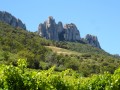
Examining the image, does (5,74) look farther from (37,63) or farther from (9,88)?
(37,63)

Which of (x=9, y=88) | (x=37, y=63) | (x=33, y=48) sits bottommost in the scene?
(x=9, y=88)

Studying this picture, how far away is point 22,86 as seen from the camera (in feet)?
55.9

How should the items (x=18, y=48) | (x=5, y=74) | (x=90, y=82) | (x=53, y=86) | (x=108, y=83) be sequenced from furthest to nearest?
(x=18, y=48)
(x=90, y=82)
(x=108, y=83)
(x=53, y=86)
(x=5, y=74)

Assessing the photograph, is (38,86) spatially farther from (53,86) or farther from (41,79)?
(53,86)

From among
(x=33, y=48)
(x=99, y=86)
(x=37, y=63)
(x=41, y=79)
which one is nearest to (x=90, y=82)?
(x=99, y=86)

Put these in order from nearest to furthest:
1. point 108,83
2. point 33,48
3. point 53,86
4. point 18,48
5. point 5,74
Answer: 1. point 5,74
2. point 53,86
3. point 108,83
4. point 18,48
5. point 33,48

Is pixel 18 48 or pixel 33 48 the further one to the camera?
pixel 33 48

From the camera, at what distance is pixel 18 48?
493ft

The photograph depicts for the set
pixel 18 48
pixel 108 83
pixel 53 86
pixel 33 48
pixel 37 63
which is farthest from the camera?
pixel 33 48

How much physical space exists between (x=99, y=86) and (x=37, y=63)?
105452 millimetres

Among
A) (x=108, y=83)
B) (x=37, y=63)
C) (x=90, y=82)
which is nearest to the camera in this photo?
(x=108, y=83)

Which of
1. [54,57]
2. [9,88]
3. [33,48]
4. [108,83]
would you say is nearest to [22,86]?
[9,88]

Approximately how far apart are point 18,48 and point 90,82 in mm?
129516

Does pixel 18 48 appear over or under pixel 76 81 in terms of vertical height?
over
